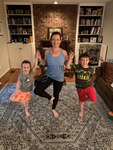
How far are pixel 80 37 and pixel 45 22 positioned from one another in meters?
1.43

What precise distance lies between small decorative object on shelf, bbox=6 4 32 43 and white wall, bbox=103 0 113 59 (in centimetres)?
259

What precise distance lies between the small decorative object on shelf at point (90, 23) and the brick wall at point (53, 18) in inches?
11.5

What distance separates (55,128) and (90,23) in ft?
13.3

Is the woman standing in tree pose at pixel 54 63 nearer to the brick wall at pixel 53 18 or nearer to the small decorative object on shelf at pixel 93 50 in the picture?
the small decorative object on shelf at pixel 93 50

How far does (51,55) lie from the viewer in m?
1.79

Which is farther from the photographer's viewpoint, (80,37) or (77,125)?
(80,37)

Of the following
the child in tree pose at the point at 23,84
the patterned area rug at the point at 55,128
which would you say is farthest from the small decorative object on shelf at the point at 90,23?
the child in tree pose at the point at 23,84

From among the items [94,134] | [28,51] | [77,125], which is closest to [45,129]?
[77,125]

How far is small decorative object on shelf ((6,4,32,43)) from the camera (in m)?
4.48

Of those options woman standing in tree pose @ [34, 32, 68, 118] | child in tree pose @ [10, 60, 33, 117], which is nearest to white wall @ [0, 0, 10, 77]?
child in tree pose @ [10, 60, 33, 117]

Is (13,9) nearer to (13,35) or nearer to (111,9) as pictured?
(13,35)

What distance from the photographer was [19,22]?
4.60 metres

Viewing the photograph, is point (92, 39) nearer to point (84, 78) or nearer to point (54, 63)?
point (84, 78)

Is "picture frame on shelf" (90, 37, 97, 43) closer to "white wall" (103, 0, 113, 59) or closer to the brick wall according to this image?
"white wall" (103, 0, 113, 59)
